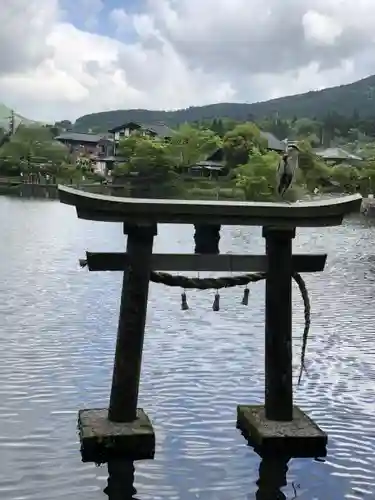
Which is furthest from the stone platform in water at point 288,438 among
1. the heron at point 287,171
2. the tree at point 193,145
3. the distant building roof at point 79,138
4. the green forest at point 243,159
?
the distant building roof at point 79,138

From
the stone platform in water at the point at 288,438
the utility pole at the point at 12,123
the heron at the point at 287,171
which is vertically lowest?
the stone platform in water at the point at 288,438

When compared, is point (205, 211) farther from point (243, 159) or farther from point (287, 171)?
point (243, 159)

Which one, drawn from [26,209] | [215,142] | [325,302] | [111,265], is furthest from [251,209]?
[215,142]

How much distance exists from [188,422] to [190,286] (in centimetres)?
150

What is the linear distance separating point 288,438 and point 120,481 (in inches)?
61.4

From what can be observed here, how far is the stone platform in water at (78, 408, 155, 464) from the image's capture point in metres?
6.23

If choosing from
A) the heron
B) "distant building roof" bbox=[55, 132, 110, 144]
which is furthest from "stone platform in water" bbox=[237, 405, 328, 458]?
"distant building roof" bbox=[55, 132, 110, 144]

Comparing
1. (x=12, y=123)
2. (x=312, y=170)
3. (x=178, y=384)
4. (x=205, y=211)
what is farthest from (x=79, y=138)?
(x=205, y=211)

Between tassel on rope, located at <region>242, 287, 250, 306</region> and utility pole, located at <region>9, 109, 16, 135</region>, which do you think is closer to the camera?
tassel on rope, located at <region>242, 287, 250, 306</region>

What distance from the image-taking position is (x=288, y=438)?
21.4 ft

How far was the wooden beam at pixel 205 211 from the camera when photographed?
19.8ft

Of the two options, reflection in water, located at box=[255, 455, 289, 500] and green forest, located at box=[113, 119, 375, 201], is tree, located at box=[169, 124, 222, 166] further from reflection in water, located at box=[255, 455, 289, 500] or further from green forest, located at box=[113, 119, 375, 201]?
reflection in water, located at box=[255, 455, 289, 500]

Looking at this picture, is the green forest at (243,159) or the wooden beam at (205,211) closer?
the wooden beam at (205,211)

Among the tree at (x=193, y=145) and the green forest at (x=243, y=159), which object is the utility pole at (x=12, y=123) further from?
the tree at (x=193, y=145)
